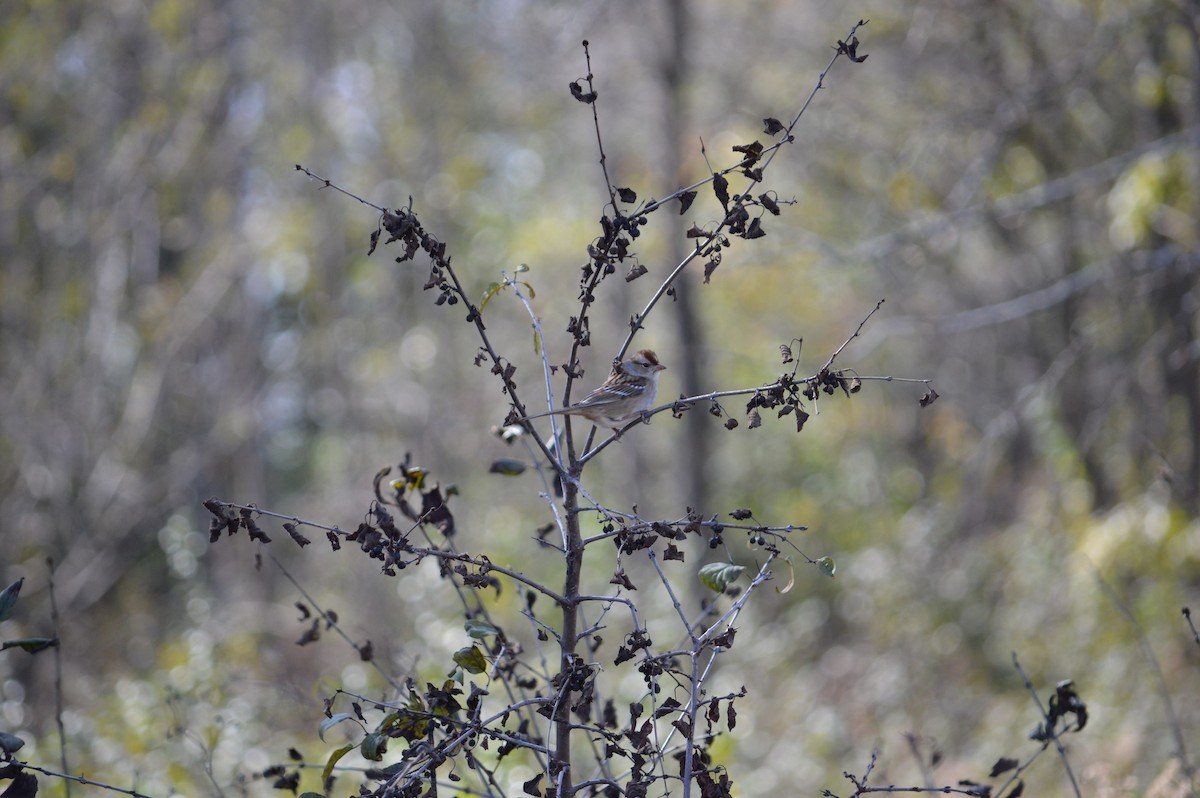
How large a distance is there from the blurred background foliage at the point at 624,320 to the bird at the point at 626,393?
213 centimetres

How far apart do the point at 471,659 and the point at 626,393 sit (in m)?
2.13

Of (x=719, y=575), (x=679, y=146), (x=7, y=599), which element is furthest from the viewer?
(x=679, y=146)

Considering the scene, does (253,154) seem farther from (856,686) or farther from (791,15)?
(856,686)

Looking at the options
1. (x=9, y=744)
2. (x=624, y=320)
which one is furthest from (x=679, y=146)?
(x=9, y=744)

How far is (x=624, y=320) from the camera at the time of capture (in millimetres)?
12977

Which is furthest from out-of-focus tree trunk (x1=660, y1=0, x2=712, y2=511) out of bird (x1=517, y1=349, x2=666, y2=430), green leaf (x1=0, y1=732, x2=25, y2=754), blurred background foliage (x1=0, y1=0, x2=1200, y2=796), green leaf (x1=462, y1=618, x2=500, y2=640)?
green leaf (x1=0, y1=732, x2=25, y2=754)

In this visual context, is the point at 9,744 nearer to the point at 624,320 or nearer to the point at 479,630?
the point at 479,630

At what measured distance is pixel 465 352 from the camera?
15320 mm

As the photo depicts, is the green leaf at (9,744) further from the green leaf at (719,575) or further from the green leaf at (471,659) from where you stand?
the green leaf at (719,575)

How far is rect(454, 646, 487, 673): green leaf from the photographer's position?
2.33m

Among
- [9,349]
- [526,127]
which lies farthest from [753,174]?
[526,127]

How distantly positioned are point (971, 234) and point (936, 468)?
332 cm

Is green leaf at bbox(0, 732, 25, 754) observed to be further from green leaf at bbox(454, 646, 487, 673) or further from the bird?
the bird

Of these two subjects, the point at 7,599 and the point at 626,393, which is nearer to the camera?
the point at 7,599
